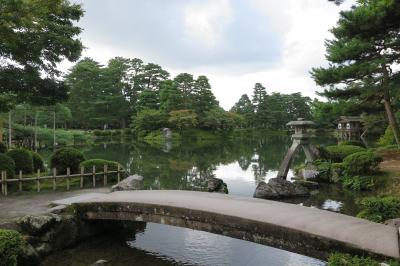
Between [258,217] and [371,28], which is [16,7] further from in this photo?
[371,28]

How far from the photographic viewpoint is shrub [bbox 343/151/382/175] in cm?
1542

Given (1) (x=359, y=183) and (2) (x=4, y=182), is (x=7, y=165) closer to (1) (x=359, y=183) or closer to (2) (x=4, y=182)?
(2) (x=4, y=182)

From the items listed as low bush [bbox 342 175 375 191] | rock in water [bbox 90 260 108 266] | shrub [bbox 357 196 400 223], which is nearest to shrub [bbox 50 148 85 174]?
rock in water [bbox 90 260 108 266]

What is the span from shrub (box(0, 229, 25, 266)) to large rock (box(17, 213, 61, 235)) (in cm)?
100

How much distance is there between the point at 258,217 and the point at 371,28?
973 centimetres

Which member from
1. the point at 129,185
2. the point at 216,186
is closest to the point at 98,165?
the point at 129,185

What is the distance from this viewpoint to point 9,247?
6.34 metres

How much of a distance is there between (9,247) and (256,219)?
180 inches

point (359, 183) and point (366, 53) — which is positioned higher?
point (366, 53)

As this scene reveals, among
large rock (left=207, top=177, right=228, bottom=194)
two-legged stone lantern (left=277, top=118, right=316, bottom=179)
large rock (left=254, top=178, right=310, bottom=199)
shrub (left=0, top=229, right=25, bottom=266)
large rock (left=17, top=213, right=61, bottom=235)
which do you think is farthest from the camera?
two-legged stone lantern (left=277, top=118, right=316, bottom=179)

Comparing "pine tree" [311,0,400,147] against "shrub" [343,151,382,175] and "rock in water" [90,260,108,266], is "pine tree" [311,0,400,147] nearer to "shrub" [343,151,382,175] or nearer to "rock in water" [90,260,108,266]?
"shrub" [343,151,382,175]

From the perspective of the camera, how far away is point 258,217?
6.78 m

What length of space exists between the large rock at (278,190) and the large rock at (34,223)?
846 centimetres

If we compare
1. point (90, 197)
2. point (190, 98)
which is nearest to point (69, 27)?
point (90, 197)
